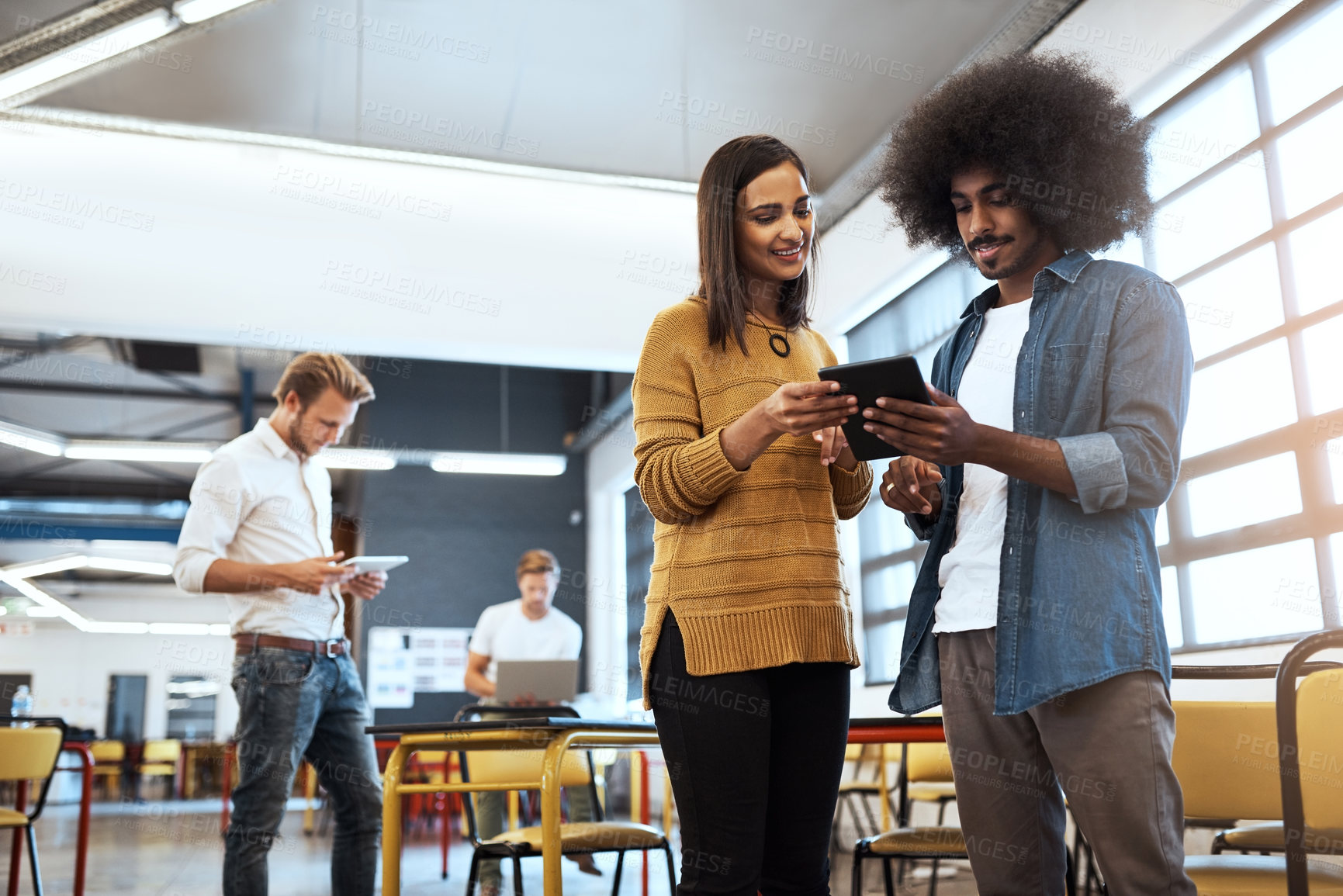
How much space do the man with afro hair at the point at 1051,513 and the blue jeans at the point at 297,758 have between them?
174cm

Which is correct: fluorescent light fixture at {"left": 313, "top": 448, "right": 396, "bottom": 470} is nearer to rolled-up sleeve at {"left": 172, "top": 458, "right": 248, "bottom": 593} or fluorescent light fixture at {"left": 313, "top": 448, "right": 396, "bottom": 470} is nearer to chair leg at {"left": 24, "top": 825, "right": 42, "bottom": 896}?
chair leg at {"left": 24, "top": 825, "right": 42, "bottom": 896}

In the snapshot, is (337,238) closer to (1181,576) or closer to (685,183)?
(685,183)

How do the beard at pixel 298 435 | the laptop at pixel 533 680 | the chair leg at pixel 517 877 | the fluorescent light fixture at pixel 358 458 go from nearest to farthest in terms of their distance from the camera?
the chair leg at pixel 517 877 → the beard at pixel 298 435 → the laptop at pixel 533 680 → the fluorescent light fixture at pixel 358 458

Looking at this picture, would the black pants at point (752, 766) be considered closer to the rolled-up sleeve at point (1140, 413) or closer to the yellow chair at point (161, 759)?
the rolled-up sleeve at point (1140, 413)

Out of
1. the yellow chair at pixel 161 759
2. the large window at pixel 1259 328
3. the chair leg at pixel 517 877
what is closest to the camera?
the chair leg at pixel 517 877

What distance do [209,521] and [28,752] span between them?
1289 mm

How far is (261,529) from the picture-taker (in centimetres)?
290

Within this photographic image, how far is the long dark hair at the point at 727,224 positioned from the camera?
158 centimetres

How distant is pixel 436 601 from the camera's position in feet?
36.6

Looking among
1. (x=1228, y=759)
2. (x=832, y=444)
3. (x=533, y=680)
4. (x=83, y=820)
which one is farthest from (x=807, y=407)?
(x=83, y=820)

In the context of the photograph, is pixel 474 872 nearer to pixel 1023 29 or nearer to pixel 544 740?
pixel 544 740

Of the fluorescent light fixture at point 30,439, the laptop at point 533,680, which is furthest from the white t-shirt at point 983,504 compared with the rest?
the fluorescent light fixture at point 30,439

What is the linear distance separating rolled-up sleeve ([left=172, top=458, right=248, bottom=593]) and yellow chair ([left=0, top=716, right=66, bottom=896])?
40.8 inches

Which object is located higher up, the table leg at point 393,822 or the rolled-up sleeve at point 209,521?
the rolled-up sleeve at point 209,521
